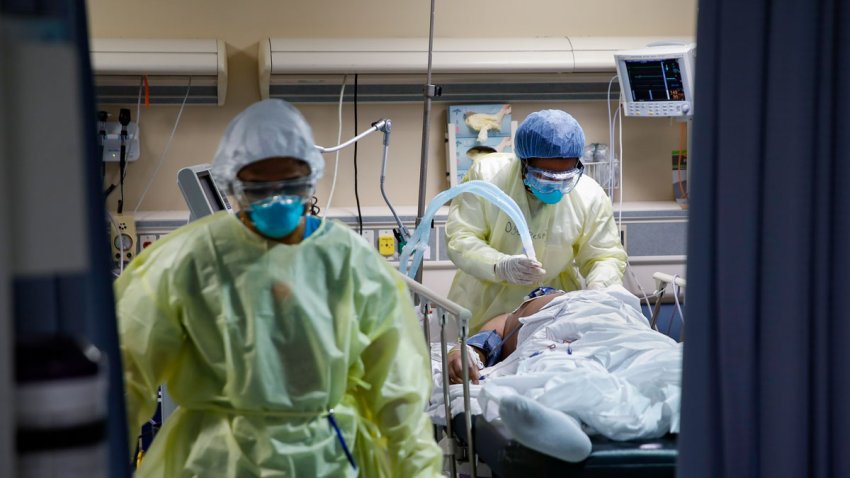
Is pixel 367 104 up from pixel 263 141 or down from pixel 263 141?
up

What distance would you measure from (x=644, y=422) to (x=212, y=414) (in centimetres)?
113

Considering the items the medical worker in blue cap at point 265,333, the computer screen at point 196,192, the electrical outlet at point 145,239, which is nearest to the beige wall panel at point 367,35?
the electrical outlet at point 145,239

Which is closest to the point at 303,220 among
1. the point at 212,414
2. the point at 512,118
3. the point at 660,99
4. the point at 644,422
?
the point at 212,414

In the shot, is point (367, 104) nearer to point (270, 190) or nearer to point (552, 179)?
point (552, 179)

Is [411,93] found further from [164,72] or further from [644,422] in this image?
[644,422]

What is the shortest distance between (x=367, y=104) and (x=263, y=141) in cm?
293

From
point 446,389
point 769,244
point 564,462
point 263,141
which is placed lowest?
point 564,462

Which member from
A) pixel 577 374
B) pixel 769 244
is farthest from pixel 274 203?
pixel 577 374

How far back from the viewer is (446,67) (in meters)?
4.49

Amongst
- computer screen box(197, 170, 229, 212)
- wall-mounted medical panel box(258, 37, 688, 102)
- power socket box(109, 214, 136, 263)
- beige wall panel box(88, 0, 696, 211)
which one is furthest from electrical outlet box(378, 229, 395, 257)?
computer screen box(197, 170, 229, 212)

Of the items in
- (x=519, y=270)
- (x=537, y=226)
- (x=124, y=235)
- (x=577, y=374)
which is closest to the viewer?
(x=577, y=374)

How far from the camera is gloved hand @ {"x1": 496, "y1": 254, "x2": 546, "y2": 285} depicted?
312 centimetres

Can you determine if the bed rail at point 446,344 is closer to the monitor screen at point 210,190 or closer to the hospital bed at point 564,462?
the hospital bed at point 564,462

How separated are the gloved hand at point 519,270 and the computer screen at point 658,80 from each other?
128 centimetres
